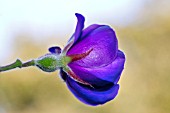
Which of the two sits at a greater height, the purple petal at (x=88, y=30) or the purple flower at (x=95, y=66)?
the purple petal at (x=88, y=30)

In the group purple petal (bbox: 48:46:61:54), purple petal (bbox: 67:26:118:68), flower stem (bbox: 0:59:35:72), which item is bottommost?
flower stem (bbox: 0:59:35:72)

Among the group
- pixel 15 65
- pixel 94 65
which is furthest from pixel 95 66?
pixel 15 65

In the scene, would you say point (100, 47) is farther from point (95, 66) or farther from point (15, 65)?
point (15, 65)

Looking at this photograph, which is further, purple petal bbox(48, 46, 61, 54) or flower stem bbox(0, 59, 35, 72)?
purple petal bbox(48, 46, 61, 54)

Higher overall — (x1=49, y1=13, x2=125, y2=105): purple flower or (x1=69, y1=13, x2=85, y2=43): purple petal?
(x1=69, y1=13, x2=85, y2=43): purple petal

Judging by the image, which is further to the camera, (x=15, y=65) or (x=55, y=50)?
(x=55, y=50)

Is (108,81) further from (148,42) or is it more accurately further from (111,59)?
(148,42)

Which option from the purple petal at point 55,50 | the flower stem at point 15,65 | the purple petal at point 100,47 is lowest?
the flower stem at point 15,65
